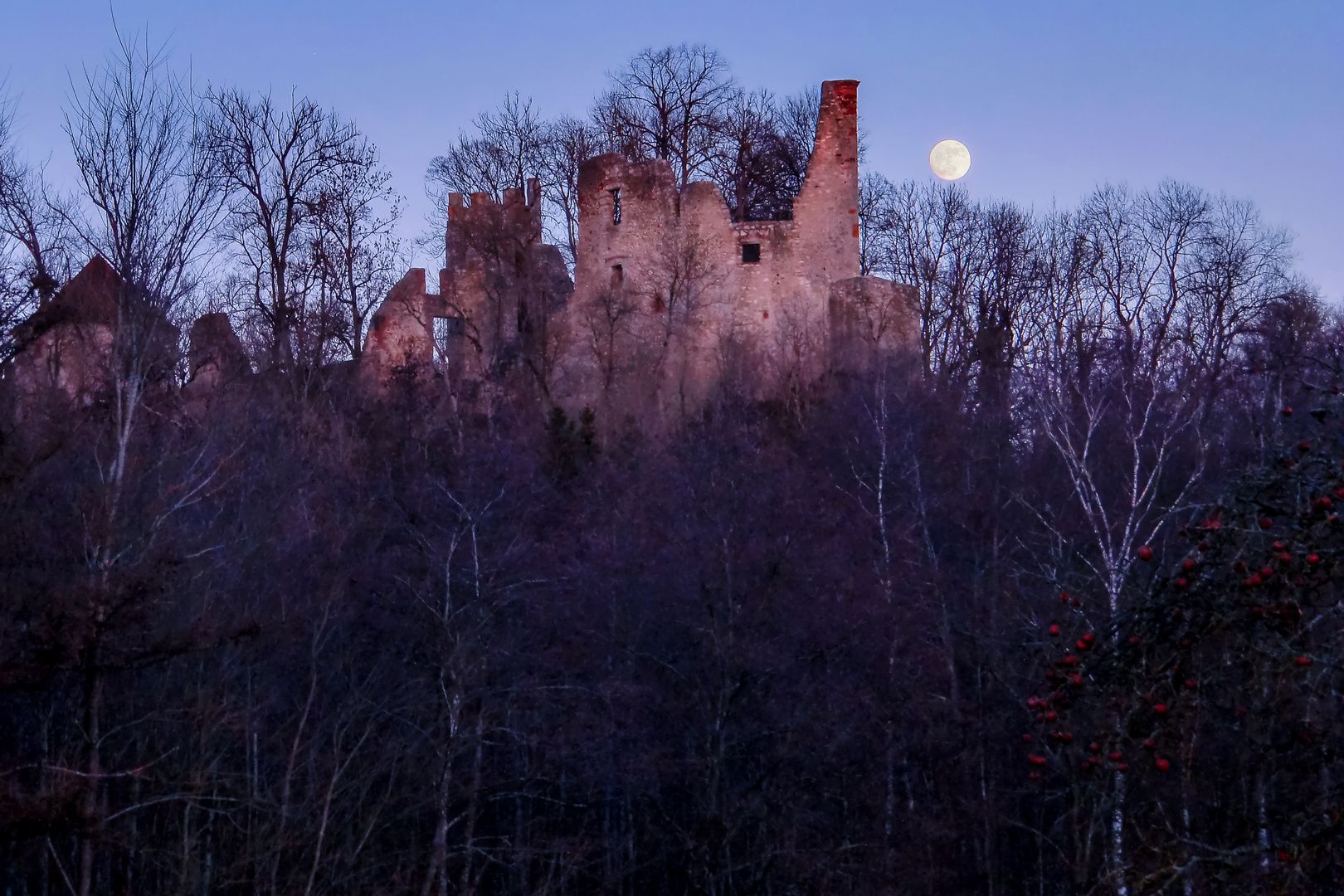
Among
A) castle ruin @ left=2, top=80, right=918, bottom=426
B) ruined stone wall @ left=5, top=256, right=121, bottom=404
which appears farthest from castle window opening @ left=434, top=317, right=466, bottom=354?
ruined stone wall @ left=5, top=256, right=121, bottom=404

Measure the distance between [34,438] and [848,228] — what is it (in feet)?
57.3

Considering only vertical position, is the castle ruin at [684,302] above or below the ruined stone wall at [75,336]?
above

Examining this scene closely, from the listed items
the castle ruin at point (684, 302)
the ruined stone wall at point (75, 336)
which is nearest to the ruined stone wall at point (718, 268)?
the castle ruin at point (684, 302)

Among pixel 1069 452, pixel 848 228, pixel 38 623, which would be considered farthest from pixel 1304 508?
pixel 848 228

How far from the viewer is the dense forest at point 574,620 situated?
47.8ft

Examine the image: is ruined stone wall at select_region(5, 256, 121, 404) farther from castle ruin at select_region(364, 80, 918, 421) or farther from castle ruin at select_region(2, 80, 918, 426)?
Answer: castle ruin at select_region(364, 80, 918, 421)

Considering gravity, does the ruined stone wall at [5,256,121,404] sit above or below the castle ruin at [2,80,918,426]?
below

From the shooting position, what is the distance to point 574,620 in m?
21.2

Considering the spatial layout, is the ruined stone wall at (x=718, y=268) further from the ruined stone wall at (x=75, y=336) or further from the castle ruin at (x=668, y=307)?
the ruined stone wall at (x=75, y=336)

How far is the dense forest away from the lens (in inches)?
573

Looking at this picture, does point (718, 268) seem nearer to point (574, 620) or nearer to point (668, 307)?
point (668, 307)

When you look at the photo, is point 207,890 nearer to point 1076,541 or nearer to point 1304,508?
point 1076,541

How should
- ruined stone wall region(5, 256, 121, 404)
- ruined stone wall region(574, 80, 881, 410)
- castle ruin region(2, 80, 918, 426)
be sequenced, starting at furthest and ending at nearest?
ruined stone wall region(574, 80, 881, 410), castle ruin region(2, 80, 918, 426), ruined stone wall region(5, 256, 121, 404)

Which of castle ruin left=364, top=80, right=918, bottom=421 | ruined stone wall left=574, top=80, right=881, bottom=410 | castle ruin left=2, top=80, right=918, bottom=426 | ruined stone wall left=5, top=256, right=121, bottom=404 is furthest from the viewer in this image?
ruined stone wall left=574, top=80, right=881, bottom=410
